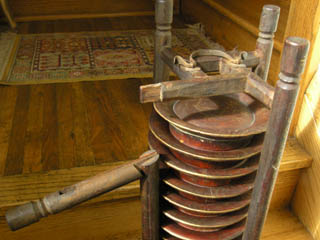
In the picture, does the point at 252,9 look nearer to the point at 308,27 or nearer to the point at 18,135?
the point at 308,27

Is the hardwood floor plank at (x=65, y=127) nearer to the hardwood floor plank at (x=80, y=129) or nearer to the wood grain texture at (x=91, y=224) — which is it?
the hardwood floor plank at (x=80, y=129)

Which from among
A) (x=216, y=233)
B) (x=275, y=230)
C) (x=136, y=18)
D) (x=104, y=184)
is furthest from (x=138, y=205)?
(x=136, y=18)

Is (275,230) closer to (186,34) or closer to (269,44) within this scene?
(269,44)

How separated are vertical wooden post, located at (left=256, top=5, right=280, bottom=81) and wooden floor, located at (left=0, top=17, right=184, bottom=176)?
565 mm

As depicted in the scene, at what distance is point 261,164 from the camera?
69 cm

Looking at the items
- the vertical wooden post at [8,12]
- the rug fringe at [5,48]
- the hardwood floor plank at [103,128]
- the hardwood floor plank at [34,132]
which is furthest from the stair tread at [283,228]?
the vertical wooden post at [8,12]

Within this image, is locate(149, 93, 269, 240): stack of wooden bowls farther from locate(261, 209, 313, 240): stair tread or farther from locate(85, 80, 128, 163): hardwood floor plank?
locate(261, 209, 313, 240): stair tread

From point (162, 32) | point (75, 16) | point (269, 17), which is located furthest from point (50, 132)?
point (75, 16)

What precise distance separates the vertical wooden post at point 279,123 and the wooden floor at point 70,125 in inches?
24.1

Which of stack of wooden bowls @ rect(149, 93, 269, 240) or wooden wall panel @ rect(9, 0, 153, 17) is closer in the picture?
stack of wooden bowls @ rect(149, 93, 269, 240)

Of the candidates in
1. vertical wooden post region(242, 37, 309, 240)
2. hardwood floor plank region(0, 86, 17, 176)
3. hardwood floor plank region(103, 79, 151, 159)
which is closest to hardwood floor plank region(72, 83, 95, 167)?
hardwood floor plank region(103, 79, 151, 159)

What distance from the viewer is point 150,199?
0.78m

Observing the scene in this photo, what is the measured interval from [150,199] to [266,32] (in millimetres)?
521

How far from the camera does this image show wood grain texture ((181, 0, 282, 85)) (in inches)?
65.2
